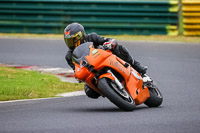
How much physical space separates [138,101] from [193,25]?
43.9ft

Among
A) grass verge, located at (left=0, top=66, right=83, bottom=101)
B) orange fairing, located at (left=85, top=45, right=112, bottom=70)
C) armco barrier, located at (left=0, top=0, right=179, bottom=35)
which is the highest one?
orange fairing, located at (left=85, top=45, right=112, bottom=70)

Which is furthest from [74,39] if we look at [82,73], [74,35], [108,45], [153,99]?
[153,99]

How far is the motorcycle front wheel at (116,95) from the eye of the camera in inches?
288

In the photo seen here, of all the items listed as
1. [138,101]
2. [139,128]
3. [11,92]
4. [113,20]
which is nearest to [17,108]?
[11,92]

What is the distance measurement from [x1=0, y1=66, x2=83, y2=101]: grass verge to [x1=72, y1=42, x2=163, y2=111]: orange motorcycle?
191 centimetres

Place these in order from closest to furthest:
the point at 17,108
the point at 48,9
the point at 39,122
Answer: the point at 39,122 < the point at 17,108 < the point at 48,9

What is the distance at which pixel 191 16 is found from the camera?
20.8m

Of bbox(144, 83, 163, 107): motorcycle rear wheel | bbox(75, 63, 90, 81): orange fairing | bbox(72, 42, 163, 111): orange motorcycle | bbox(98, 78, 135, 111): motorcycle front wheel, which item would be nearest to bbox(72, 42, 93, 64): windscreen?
bbox(72, 42, 163, 111): orange motorcycle

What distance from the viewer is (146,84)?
8375 millimetres

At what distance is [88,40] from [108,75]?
98cm

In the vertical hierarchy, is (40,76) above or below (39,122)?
below

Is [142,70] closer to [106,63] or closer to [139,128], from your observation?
[106,63]

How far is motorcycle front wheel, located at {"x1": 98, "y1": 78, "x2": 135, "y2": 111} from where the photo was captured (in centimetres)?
731

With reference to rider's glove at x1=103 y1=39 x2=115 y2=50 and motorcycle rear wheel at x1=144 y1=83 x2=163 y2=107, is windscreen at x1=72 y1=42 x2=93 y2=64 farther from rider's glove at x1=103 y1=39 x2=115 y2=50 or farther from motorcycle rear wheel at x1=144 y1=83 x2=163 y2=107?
motorcycle rear wheel at x1=144 y1=83 x2=163 y2=107
